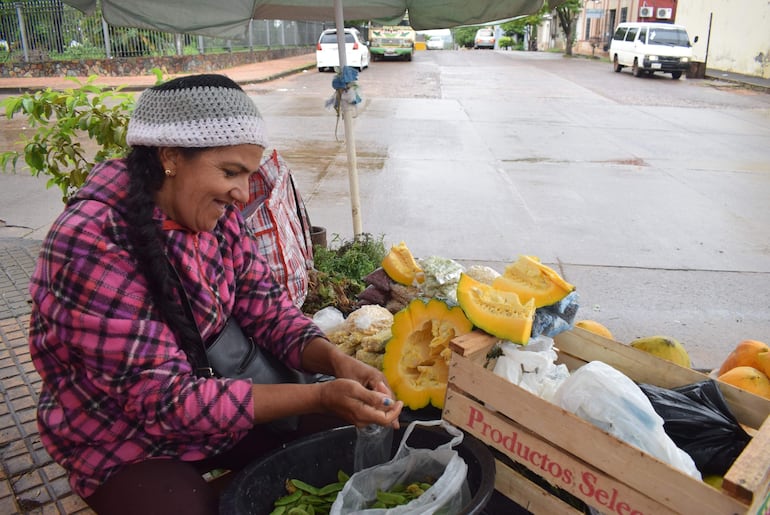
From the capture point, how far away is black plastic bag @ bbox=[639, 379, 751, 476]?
6.26 feet

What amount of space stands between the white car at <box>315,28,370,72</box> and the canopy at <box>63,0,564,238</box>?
17.5m

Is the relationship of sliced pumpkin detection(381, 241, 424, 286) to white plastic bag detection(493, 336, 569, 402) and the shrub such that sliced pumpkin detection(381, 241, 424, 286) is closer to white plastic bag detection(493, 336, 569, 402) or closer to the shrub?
white plastic bag detection(493, 336, 569, 402)

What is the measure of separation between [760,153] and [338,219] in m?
7.11

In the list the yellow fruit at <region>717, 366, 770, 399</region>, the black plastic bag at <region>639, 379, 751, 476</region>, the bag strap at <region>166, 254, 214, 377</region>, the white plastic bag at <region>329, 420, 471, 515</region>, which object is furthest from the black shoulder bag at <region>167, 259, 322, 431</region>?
the yellow fruit at <region>717, 366, 770, 399</region>

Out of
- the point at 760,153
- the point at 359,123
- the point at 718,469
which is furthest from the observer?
the point at 359,123

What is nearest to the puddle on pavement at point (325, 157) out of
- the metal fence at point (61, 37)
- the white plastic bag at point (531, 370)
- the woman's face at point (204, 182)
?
the white plastic bag at point (531, 370)

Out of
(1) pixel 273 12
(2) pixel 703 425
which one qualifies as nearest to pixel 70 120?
(1) pixel 273 12

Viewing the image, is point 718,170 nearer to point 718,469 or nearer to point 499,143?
point 499,143

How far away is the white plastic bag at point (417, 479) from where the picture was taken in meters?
1.70

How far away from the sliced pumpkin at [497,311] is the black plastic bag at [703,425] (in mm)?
478

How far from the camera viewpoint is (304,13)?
14.2 ft

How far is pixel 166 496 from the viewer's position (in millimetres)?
1697

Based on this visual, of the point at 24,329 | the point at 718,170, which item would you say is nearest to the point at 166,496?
the point at 24,329

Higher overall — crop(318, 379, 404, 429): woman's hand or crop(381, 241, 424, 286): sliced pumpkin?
crop(318, 379, 404, 429): woman's hand
